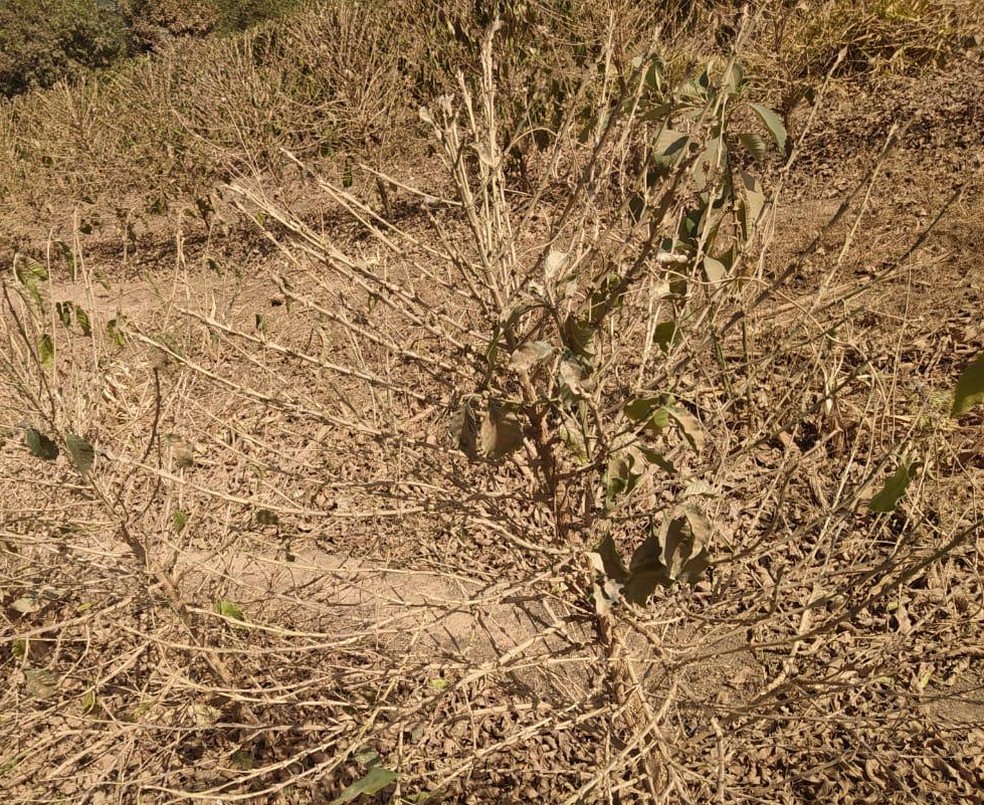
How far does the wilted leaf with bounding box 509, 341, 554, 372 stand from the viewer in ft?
4.34

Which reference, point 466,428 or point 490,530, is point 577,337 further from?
point 490,530

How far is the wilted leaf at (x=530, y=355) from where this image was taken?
1.32 meters

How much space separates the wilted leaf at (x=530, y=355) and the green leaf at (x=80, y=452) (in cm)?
111

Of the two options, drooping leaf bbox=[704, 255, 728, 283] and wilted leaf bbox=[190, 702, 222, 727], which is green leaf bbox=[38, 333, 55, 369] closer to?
wilted leaf bbox=[190, 702, 222, 727]

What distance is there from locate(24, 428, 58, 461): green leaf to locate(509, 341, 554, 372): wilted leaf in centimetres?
130

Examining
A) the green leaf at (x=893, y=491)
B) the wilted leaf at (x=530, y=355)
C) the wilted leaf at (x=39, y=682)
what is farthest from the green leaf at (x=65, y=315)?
the green leaf at (x=893, y=491)

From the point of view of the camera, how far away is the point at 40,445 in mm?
1884

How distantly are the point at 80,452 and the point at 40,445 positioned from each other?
0.62 ft

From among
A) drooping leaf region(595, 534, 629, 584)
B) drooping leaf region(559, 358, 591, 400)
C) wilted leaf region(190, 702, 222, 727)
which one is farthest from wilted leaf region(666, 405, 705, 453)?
wilted leaf region(190, 702, 222, 727)

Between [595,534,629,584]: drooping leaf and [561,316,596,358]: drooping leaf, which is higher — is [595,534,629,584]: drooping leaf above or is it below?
below

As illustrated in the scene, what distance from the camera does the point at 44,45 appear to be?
31906 millimetres

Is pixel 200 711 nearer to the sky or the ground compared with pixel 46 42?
nearer to the ground

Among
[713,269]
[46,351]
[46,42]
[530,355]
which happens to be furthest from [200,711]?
[46,42]

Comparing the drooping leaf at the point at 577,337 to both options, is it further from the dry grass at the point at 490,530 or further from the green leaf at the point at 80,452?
the green leaf at the point at 80,452
